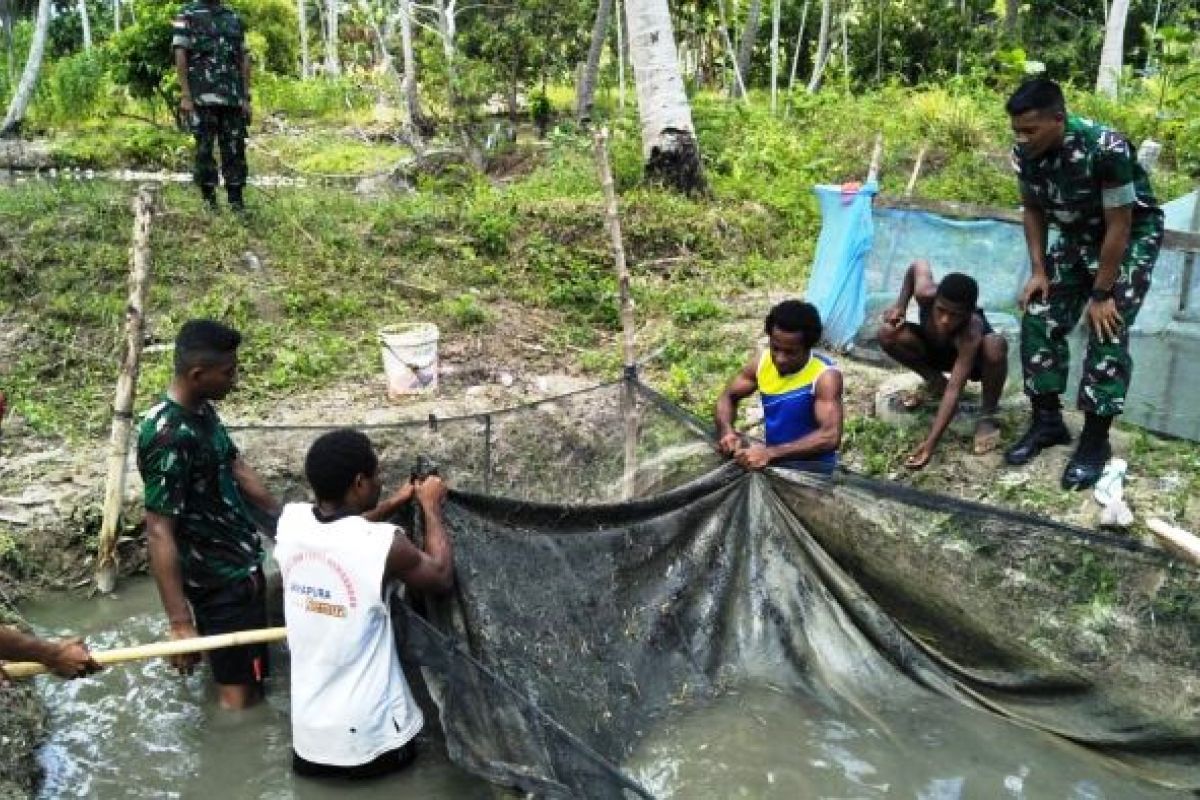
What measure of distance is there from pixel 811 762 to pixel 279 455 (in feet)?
10.6

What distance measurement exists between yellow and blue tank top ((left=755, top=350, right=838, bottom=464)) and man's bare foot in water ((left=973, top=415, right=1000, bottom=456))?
1.22 m

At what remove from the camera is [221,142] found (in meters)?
7.88

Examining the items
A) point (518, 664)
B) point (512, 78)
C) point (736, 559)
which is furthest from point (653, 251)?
point (512, 78)

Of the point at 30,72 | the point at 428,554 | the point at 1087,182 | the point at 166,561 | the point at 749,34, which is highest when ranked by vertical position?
the point at 749,34

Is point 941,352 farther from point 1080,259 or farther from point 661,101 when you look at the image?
point 661,101

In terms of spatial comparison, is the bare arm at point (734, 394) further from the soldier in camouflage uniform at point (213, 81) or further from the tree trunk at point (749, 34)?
the tree trunk at point (749, 34)

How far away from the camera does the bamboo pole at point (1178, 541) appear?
2932 millimetres

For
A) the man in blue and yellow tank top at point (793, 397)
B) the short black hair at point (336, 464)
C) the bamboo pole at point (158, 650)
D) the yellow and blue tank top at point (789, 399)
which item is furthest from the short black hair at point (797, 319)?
the bamboo pole at point (158, 650)

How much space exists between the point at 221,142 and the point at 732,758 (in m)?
6.38

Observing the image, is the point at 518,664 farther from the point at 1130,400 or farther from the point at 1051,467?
the point at 1130,400

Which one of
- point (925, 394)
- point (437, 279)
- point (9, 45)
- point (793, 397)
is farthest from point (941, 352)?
point (9, 45)

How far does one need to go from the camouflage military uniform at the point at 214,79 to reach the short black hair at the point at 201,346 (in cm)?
513

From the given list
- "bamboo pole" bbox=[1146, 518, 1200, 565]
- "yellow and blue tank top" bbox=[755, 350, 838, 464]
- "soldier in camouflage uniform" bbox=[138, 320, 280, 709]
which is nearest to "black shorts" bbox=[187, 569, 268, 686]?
"soldier in camouflage uniform" bbox=[138, 320, 280, 709]

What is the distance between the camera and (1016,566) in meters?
3.35
